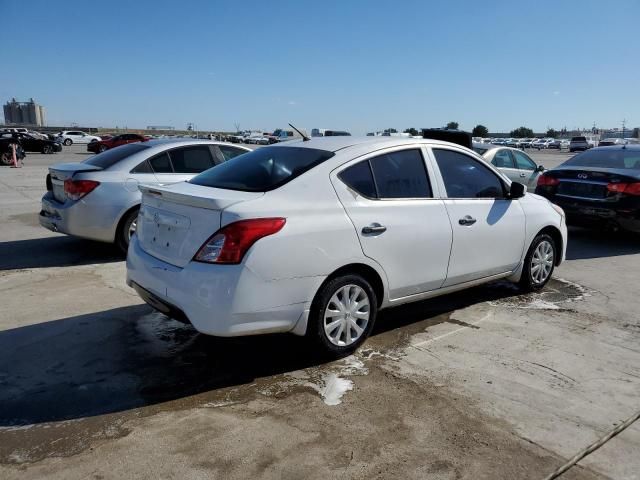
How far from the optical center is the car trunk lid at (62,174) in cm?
707

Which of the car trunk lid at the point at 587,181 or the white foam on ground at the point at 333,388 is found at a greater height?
the car trunk lid at the point at 587,181

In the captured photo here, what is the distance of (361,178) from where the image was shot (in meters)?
4.25

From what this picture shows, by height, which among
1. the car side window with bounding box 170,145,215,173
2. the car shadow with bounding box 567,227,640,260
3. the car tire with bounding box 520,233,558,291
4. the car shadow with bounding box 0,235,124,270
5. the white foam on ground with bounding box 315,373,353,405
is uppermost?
the car side window with bounding box 170,145,215,173

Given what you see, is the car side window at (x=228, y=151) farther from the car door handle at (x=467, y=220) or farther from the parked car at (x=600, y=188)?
the parked car at (x=600, y=188)

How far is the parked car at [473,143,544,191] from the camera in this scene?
11547 millimetres

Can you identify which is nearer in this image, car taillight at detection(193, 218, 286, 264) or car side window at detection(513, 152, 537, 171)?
car taillight at detection(193, 218, 286, 264)

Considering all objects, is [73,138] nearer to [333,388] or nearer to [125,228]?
[125,228]

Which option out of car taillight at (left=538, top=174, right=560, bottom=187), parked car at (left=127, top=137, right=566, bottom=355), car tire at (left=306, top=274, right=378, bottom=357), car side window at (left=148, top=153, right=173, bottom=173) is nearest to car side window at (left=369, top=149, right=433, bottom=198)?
parked car at (left=127, top=137, right=566, bottom=355)

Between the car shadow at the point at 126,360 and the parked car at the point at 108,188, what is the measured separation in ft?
6.99

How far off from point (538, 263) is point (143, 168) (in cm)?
513

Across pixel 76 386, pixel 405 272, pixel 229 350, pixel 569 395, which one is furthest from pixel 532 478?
pixel 76 386

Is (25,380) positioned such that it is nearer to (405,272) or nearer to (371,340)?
(371,340)

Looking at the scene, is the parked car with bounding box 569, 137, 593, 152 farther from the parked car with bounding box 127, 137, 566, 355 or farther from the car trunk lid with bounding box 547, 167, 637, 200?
the parked car with bounding box 127, 137, 566, 355

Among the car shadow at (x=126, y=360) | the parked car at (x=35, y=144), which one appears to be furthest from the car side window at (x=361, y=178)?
the parked car at (x=35, y=144)
